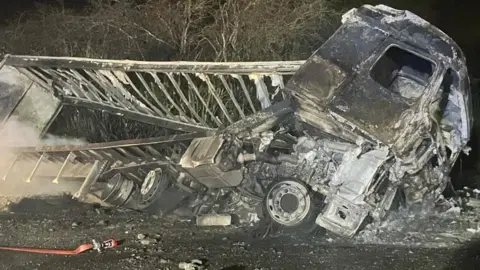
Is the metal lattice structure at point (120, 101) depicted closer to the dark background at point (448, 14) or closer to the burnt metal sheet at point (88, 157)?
the burnt metal sheet at point (88, 157)

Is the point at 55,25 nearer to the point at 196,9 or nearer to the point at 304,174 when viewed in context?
the point at 196,9

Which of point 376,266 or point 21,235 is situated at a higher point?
point 376,266

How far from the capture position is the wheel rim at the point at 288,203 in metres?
6.00

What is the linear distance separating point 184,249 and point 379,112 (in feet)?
7.90

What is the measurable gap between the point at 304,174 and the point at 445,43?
190 cm

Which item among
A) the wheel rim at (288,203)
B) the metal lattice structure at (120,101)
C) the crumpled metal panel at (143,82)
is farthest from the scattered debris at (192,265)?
the crumpled metal panel at (143,82)

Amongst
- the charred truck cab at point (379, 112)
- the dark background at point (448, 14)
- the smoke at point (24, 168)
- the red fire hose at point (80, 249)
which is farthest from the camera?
the dark background at point (448, 14)

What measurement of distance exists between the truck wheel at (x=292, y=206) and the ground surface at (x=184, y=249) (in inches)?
6.6

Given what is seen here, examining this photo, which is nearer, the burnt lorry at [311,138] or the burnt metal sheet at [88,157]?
the burnt lorry at [311,138]

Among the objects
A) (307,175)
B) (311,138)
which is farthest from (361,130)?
(307,175)

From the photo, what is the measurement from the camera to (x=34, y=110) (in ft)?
25.3

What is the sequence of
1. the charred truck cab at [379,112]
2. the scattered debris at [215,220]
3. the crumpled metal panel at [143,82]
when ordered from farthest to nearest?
the scattered debris at [215,220] → the crumpled metal panel at [143,82] → the charred truck cab at [379,112]

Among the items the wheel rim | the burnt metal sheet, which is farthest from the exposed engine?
the burnt metal sheet

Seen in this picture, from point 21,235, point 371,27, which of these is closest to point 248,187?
point 371,27
